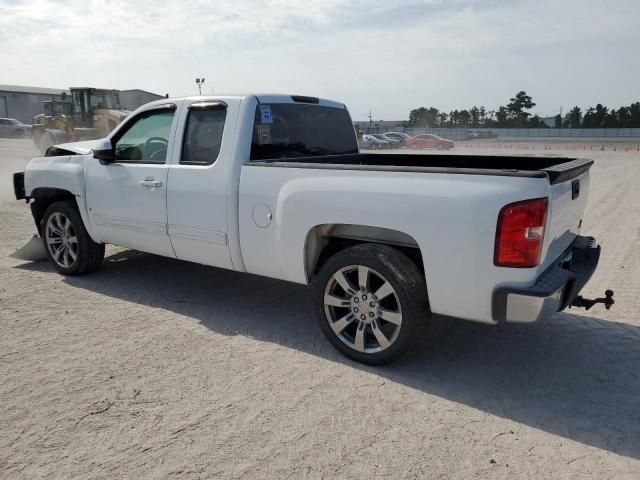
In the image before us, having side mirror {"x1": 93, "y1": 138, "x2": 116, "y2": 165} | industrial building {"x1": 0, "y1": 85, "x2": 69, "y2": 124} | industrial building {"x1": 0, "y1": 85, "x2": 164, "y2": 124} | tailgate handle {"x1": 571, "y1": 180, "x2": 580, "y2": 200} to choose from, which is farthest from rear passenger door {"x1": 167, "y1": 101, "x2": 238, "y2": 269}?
industrial building {"x1": 0, "y1": 85, "x2": 69, "y2": 124}

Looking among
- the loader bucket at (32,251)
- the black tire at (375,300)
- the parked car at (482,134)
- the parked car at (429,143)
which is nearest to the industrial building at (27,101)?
the parked car at (429,143)

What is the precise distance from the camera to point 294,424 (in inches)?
122

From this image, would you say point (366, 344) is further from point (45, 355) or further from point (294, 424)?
point (45, 355)

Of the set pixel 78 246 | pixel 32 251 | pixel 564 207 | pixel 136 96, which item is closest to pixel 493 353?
pixel 564 207

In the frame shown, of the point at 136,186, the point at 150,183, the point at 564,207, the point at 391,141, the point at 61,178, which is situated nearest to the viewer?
the point at 564,207

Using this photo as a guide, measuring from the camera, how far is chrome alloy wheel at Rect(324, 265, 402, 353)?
12.0 ft

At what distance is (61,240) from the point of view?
5.95m

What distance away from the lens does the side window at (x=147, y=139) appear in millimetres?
4941

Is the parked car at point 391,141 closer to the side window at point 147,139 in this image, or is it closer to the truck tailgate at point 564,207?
the side window at point 147,139

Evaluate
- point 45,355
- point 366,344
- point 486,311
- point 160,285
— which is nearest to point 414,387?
point 366,344

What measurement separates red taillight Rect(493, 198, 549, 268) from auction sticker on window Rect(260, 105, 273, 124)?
2.26 meters

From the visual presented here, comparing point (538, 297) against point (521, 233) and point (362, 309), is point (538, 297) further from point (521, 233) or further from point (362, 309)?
point (362, 309)

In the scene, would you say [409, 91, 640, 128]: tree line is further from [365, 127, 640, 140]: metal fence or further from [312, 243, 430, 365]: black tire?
[312, 243, 430, 365]: black tire

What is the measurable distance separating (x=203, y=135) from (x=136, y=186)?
88 cm
